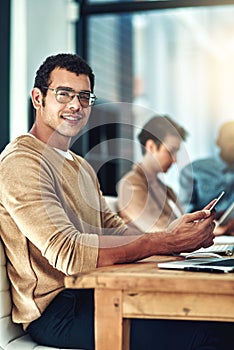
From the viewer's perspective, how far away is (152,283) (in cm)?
183

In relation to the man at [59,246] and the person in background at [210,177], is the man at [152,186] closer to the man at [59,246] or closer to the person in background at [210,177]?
the person in background at [210,177]

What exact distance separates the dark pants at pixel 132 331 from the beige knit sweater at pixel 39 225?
0.14ft

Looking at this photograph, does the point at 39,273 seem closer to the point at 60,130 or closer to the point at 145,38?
the point at 60,130

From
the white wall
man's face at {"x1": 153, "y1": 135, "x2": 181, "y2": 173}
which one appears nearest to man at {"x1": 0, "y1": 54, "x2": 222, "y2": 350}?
man's face at {"x1": 153, "y1": 135, "x2": 181, "y2": 173}

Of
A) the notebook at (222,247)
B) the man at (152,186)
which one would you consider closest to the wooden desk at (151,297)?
the notebook at (222,247)

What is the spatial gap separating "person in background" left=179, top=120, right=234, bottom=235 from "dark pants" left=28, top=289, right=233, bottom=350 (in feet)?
8.31

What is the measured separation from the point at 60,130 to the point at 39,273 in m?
0.50

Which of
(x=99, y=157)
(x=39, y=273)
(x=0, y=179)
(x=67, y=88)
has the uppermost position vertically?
(x=67, y=88)

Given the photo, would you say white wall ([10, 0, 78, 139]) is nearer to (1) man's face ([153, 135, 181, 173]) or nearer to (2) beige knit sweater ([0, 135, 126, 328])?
(1) man's face ([153, 135, 181, 173])

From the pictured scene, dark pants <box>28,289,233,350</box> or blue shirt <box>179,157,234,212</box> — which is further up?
dark pants <box>28,289,233,350</box>

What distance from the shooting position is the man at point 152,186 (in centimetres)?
394

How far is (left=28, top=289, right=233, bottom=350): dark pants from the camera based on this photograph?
2.20 metres

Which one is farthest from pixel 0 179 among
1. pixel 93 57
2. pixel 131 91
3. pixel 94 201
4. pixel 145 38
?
pixel 145 38

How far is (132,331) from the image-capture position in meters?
2.20
